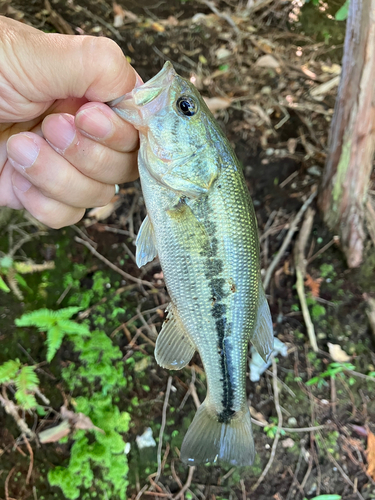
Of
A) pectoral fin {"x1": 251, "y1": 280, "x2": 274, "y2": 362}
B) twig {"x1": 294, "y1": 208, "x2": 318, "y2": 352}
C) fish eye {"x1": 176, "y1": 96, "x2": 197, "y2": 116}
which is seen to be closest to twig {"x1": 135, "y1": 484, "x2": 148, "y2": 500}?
pectoral fin {"x1": 251, "y1": 280, "x2": 274, "y2": 362}

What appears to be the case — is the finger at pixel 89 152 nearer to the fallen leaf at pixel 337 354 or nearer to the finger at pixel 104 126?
the finger at pixel 104 126

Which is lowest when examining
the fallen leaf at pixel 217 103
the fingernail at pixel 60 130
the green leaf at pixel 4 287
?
the green leaf at pixel 4 287

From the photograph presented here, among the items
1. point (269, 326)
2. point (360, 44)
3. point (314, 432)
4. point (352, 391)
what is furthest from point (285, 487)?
point (360, 44)

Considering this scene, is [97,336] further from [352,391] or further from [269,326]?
[352,391]

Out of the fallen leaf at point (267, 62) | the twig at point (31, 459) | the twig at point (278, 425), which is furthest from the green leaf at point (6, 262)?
the fallen leaf at point (267, 62)

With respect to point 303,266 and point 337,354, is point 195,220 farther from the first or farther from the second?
point 337,354
